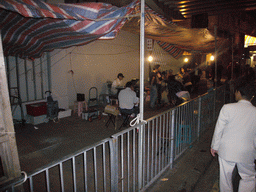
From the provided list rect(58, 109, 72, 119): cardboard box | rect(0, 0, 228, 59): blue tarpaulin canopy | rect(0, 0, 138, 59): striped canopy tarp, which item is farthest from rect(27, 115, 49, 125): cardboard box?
rect(0, 0, 138, 59): striped canopy tarp

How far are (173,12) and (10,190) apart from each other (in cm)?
733

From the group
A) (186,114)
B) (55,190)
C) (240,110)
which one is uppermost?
(240,110)

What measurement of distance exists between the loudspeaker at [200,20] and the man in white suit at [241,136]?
5.20 metres

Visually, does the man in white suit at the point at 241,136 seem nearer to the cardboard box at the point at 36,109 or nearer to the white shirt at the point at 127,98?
the white shirt at the point at 127,98

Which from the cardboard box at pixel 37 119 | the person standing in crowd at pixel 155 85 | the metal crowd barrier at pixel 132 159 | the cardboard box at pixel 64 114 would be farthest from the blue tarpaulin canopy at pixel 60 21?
the person standing in crowd at pixel 155 85

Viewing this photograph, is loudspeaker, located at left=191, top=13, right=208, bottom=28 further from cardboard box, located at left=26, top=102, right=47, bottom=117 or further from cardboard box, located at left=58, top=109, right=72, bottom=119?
cardboard box, located at left=26, top=102, right=47, bottom=117

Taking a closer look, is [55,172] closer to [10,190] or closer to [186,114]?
[10,190]

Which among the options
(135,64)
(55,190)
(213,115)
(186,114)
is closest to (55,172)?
(55,190)

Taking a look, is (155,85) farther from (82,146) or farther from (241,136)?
(241,136)

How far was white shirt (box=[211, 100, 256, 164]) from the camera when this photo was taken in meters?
2.79

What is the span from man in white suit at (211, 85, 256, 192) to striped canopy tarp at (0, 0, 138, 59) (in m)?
2.41

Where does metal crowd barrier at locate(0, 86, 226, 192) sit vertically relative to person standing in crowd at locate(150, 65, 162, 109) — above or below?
below

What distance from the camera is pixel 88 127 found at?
6.90m

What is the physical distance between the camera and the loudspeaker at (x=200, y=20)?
23.9 ft
